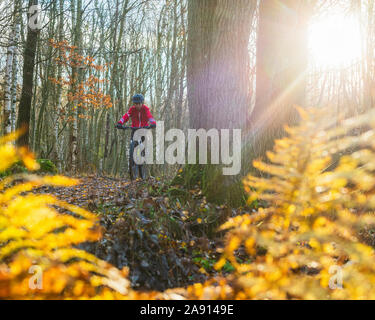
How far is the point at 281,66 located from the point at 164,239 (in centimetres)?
330

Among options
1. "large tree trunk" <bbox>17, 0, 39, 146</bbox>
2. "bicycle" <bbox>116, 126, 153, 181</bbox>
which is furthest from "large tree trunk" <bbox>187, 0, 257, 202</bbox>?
"large tree trunk" <bbox>17, 0, 39, 146</bbox>

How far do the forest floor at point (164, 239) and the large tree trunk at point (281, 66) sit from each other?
4.84 feet

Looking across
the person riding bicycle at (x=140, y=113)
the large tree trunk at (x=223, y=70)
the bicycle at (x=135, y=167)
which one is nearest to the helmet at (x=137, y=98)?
the person riding bicycle at (x=140, y=113)

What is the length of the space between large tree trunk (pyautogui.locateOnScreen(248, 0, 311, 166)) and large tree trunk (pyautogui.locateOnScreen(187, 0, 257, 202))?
0.42 m

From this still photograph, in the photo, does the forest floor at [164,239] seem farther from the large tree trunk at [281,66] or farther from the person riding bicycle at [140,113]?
the person riding bicycle at [140,113]

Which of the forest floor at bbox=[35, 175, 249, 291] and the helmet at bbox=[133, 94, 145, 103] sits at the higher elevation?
the helmet at bbox=[133, 94, 145, 103]

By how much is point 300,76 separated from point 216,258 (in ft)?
10.5

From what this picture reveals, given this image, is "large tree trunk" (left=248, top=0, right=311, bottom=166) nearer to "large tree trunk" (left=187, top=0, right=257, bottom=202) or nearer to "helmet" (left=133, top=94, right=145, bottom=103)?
"large tree trunk" (left=187, top=0, right=257, bottom=202)

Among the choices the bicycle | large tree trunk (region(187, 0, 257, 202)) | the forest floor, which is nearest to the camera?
the forest floor

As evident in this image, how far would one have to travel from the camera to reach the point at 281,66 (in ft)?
14.3

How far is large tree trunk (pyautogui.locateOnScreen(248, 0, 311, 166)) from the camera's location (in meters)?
4.29

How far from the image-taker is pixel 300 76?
4371 mm

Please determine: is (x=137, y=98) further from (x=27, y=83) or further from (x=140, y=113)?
(x=27, y=83)

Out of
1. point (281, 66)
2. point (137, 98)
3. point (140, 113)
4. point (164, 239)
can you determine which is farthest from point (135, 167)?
point (164, 239)
